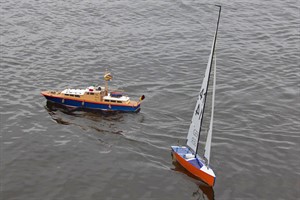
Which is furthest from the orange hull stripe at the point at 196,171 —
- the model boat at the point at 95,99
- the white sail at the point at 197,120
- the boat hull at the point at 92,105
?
the model boat at the point at 95,99

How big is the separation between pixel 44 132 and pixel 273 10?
71694 mm

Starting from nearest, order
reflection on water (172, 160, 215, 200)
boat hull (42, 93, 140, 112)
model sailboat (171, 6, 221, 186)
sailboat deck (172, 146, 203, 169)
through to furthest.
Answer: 1. reflection on water (172, 160, 215, 200)
2. model sailboat (171, 6, 221, 186)
3. sailboat deck (172, 146, 203, 169)
4. boat hull (42, 93, 140, 112)

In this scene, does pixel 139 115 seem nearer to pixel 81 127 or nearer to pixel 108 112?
pixel 108 112

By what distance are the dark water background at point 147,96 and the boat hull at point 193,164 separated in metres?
1.10

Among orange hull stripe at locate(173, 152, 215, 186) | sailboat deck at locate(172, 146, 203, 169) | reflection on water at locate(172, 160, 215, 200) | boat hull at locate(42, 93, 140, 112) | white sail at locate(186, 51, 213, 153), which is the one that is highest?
white sail at locate(186, 51, 213, 153)

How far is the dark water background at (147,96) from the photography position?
4988 centimetres

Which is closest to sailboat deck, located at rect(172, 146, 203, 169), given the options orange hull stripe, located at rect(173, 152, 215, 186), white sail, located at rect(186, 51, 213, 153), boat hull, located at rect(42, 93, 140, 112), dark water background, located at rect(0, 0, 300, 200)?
orange hull stripe, located at rect(173, 152, 215, 186)

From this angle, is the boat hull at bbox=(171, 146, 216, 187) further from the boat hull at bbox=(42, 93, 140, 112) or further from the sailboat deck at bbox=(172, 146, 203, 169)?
the boat hull at bbox=(42, 93, 140, 112)

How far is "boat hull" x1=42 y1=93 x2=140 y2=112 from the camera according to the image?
6419cm

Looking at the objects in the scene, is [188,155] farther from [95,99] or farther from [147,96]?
[147,96]

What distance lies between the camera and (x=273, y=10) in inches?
4279

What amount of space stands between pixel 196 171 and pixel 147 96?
72.6 feet

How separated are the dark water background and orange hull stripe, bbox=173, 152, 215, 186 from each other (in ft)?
3.17

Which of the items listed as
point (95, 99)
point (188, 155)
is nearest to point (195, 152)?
point (188, 155)
